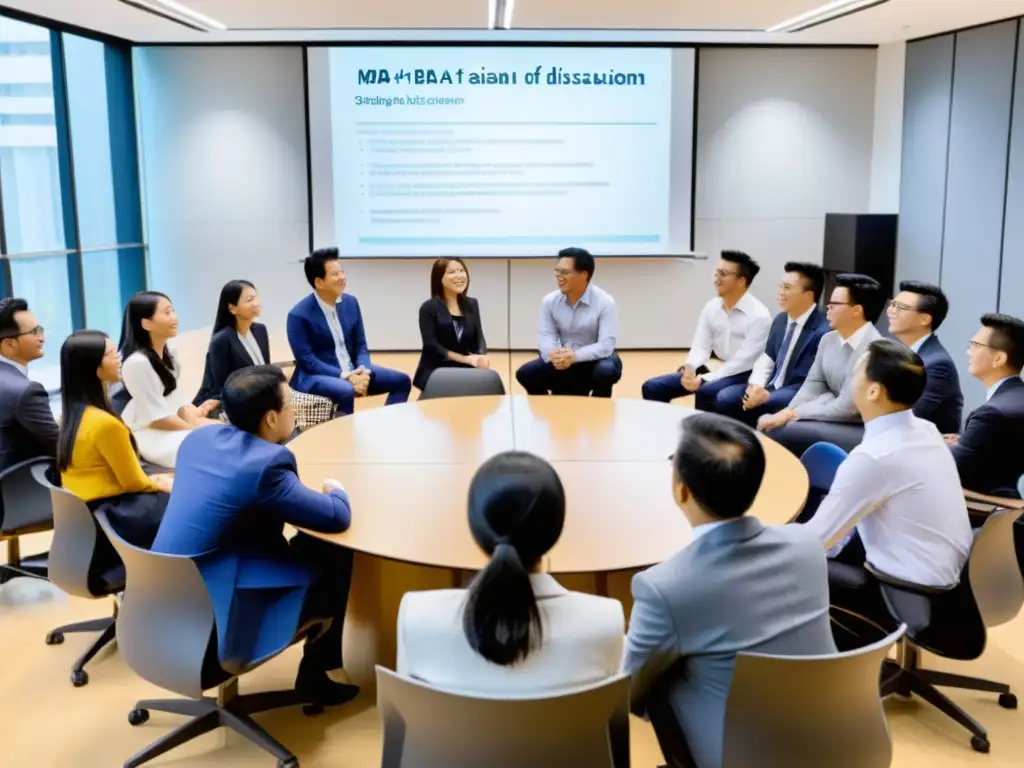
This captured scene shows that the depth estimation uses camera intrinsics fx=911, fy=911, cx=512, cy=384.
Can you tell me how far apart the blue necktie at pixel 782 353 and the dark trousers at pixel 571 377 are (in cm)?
102

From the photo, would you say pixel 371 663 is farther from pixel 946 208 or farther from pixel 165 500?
pixel 946 208

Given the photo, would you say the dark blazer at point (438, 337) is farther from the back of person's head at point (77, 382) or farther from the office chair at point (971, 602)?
the office chair at point (971, 602)

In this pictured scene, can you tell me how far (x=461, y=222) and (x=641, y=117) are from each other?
1932mm

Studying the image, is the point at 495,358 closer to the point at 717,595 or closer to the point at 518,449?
the point at 518,449

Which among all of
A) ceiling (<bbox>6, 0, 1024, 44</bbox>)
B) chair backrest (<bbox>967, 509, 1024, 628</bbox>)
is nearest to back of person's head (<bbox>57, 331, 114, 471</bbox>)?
chair backrest (<bbox>967, 509, 1024, 628</bbox>)

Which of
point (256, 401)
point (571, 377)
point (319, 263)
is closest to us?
point (256, 401)

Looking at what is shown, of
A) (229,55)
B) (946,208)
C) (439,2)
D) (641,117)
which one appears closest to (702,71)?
(641,117)

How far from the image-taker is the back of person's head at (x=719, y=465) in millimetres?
1797

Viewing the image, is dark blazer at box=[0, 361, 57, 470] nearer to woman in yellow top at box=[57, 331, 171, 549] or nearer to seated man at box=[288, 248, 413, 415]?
woman in yellow top at box=[57, 331, 171, 549]

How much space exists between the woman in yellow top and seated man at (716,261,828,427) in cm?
313

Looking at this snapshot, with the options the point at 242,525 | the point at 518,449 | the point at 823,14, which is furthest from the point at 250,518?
the point at 823,14

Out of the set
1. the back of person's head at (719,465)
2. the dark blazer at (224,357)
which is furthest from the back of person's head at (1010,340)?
the dark blazer at (224,357)

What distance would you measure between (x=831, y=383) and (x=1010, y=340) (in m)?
1.17

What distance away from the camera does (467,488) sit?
9.55ft
